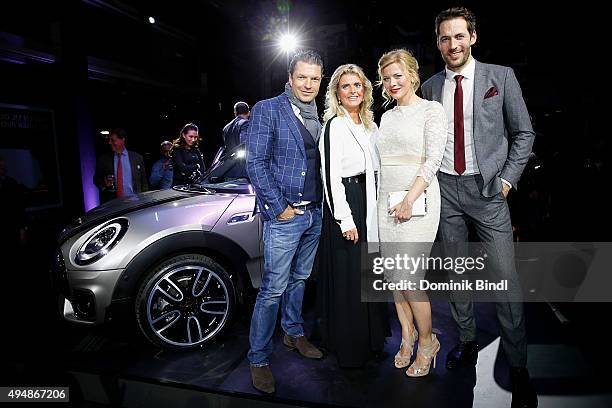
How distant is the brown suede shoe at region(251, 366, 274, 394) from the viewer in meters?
2.38

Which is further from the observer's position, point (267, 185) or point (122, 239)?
point (122, 239)

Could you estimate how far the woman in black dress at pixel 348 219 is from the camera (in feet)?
7.54

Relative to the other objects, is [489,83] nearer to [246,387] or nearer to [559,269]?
[246,387]

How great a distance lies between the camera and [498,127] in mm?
2270

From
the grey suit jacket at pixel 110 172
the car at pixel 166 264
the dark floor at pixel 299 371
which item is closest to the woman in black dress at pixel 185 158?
the grey suit jacket at pixel 110 172

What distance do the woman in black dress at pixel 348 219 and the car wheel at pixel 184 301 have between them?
794mm

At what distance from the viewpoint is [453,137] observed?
7.63ft

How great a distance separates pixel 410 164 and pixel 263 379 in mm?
1511

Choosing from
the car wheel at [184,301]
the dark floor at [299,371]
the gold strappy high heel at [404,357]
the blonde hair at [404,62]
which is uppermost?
the blonde hair at [404,62]

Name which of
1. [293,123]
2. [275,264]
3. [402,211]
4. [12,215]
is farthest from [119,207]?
[12,215]

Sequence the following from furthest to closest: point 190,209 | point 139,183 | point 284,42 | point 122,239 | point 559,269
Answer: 1. point 284,42
2. point 139,183
3. point 559,269
4. point 190,209
5. point 122,239

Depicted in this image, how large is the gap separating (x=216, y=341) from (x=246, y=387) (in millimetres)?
674

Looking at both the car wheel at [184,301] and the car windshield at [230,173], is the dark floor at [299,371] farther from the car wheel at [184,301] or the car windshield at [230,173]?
the car windshield at [230,173]

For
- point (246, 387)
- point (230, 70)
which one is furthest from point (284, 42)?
point (246, 387)
